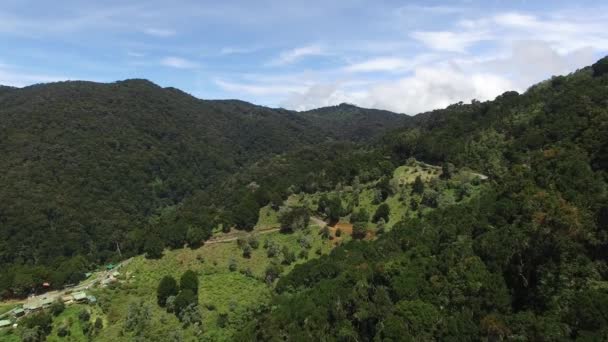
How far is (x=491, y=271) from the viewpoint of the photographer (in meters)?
40.0

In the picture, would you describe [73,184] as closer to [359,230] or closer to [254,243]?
[254,243]

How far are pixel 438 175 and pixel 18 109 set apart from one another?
170m

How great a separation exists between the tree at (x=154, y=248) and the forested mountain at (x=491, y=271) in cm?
2026

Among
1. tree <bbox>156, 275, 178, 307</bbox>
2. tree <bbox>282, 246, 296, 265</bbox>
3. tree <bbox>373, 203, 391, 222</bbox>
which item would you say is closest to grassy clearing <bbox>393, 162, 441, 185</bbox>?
tree <bbox>373, 203, 391, 222</bbox>

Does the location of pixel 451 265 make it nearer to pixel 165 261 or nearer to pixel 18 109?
pixel 165 261

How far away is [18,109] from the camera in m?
180

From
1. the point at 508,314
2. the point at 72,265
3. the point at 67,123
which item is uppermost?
the point at 67,123

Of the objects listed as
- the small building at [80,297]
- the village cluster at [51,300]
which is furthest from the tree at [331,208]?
the small building at [80,297]

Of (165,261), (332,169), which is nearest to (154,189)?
(332,169)

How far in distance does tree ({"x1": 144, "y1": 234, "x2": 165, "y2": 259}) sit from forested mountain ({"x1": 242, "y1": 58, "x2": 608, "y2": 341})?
20.3 meters

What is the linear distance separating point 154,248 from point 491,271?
151ft

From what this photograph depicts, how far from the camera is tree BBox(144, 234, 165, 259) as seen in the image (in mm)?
66062

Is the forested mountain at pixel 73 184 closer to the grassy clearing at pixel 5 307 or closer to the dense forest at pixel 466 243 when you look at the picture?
the dense forest at pixel 466 243

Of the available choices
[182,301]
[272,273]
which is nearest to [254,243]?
[272,273]
